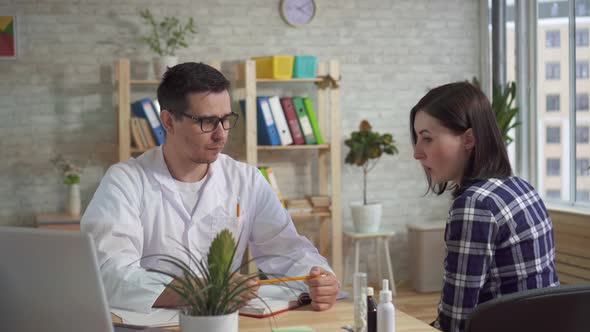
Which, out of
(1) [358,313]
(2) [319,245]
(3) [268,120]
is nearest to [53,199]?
(3) [268,120]

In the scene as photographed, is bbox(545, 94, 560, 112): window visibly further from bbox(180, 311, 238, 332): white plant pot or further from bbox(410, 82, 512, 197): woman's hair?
bbox(180, 311, 238, 332): white plant pot

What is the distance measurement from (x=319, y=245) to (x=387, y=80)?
1.49m

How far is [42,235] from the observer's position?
135 centimetres

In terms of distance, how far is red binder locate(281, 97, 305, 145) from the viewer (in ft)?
17.2

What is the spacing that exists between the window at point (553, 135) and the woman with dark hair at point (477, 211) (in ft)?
11.6

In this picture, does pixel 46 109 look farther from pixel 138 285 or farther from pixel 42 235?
pixel 42 235

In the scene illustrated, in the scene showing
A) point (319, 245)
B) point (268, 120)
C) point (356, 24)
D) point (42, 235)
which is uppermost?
point (356, 24)

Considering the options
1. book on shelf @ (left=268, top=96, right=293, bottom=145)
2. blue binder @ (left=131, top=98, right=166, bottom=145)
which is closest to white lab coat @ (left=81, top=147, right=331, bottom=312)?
blue binder @ (left=131, top=98, right=166, bottom=145)

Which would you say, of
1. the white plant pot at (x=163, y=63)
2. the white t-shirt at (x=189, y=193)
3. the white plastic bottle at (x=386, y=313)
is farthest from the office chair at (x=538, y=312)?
the white plant pot at (x=163, y=63)

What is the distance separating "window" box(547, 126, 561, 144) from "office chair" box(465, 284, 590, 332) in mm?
3985

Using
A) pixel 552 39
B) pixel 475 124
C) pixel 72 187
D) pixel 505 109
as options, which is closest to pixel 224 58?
pixel 72 187

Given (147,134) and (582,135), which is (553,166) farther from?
(147,134)

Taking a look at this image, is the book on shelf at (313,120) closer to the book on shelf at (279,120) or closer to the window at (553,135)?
the book on shelf at (279,120)

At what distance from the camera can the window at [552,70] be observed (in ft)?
17.0
